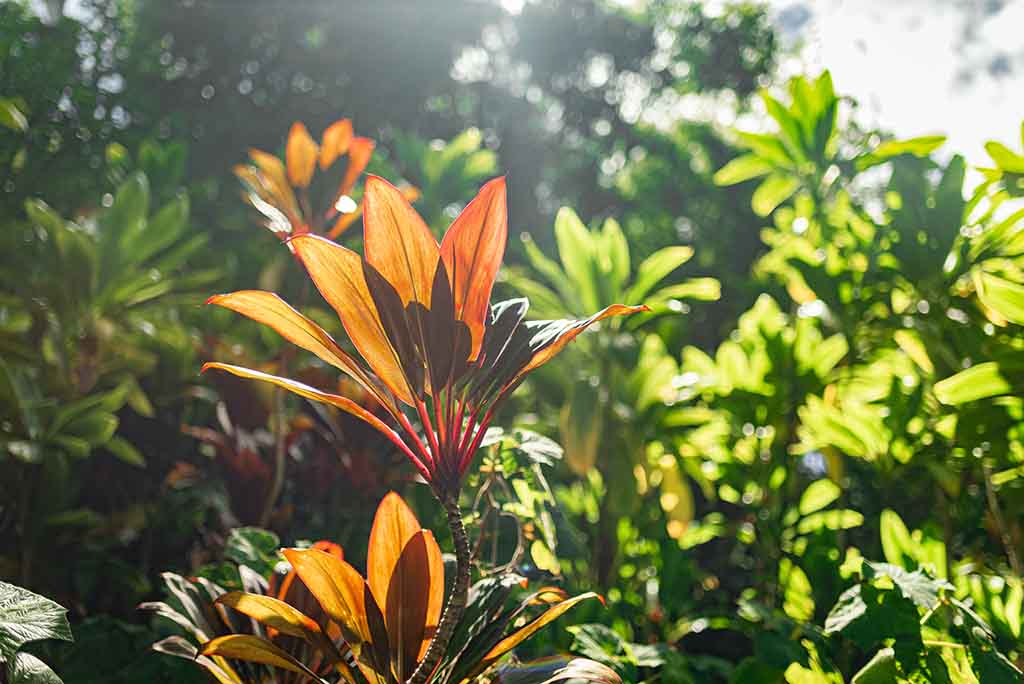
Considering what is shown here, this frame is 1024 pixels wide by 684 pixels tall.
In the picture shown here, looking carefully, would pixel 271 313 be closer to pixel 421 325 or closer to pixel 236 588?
pixel 421 325

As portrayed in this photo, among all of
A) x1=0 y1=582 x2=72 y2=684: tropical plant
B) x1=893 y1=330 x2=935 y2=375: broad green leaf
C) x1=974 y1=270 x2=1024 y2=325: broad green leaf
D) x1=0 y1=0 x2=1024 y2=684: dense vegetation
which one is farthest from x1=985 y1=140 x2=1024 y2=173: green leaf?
x1=0 y1=582 x2=72 y2=684: tropical plant

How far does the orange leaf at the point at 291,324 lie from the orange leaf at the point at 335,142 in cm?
71

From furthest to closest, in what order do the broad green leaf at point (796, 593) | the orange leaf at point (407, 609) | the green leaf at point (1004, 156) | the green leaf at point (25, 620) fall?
the broad green leaf at point (796, 593), the green leaf at point (1004, 156), the orange leaf at point (407, 609), the green leaf at point (25, 620)

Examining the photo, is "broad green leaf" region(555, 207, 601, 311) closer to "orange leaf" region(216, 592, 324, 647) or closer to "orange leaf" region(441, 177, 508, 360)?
"orange leaf" region(441, 177, 508, 360)

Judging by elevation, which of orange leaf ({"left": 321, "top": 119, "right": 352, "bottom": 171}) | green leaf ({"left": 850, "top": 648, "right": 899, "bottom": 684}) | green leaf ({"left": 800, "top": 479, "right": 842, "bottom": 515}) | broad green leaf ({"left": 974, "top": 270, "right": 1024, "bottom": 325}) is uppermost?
orange leaf ({"left": 321, "top": 119, "right": 352, "bottom": 171})

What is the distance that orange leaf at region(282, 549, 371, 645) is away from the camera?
0.61 meters

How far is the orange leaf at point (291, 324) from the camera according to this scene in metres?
0.57

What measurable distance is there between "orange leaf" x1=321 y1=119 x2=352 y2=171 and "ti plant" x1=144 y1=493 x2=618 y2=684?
785 mm

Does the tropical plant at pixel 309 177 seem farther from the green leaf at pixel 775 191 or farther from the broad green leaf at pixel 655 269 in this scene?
the green leaf at pixel 775 191

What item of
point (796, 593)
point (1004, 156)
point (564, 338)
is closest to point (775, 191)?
point (1004, 156)

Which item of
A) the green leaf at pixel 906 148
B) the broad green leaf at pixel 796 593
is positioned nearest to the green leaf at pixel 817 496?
the broad green leaf at pixel 796 593

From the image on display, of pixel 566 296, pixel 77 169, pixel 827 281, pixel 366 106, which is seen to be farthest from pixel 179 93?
pixel 827 281

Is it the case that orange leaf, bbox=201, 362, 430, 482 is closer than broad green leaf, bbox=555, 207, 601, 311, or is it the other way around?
orange leaf, bbox=201, 362, 430, 482

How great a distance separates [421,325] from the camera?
2.02 ft
